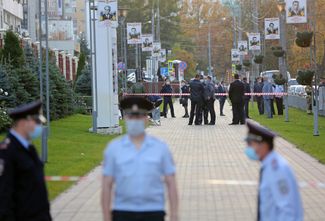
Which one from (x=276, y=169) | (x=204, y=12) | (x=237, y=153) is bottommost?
(x=237, y=153)

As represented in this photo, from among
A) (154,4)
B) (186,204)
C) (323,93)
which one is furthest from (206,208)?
(154,4)

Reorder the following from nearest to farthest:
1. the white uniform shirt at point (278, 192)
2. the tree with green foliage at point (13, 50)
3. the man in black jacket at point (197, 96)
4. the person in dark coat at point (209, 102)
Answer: the white uniform shirt at point (278, 192) < the tree with green foliage at point (13, 50) < the man in black jacket at point (197, 96) < the person in dark coat at point (209, 102)

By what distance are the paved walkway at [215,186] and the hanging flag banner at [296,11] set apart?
8486 mm

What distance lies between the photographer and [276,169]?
561 cm

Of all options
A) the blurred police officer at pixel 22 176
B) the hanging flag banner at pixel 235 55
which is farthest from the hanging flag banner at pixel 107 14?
the hanging flag banner at pixel 235 55

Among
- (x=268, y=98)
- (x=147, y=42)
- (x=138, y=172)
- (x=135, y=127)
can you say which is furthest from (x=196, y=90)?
(x=147, y=42)

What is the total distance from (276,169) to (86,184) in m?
8.35

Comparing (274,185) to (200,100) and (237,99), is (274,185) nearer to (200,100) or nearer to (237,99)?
(200,100)

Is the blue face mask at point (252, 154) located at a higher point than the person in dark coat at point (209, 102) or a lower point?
higher

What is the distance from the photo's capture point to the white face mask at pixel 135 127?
5.87 metres

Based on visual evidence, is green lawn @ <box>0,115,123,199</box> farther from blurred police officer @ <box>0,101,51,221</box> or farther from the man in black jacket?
blurred police officer @ <box>0,101,51,221</box>

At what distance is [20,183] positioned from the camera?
625 centimetres

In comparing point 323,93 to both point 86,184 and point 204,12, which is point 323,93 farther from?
point 204,12

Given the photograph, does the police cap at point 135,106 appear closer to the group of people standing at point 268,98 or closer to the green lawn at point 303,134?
the green lawn at point 303,134
